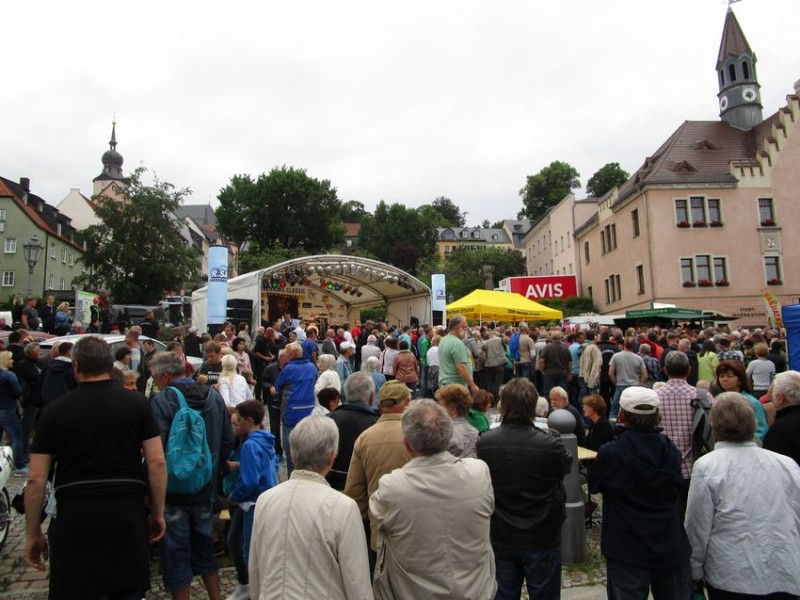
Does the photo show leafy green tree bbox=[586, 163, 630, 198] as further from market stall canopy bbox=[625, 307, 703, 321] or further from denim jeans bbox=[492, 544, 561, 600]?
denim jeans bbox=[492, 544, 561, 600]

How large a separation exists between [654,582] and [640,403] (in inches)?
38.8

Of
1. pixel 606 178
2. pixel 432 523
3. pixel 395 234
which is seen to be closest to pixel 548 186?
pixel 606 178

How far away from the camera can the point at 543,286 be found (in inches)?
1683

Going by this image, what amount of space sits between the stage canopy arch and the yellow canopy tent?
2.92m

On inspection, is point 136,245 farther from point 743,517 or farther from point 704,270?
point 743,517

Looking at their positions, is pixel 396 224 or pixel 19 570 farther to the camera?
pixel 396 224

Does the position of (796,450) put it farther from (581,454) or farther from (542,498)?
(581,454)

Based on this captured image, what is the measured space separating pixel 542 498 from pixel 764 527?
1118mm

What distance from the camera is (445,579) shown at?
2.72 m

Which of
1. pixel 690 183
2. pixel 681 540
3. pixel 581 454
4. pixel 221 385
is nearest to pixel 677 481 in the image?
pixel 681 540

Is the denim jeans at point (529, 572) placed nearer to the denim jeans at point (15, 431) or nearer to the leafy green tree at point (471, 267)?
the denim jeans at point (15, 431)

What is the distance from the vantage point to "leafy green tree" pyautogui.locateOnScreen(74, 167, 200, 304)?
122ft

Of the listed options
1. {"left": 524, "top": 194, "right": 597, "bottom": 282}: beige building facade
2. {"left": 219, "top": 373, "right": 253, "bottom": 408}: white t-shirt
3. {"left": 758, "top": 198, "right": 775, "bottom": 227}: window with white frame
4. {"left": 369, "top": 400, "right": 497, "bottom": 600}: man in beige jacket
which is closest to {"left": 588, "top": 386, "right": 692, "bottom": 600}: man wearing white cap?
{"left": 369, "top": 400, "right": 497, "bottom": 600}: man in beige jacket

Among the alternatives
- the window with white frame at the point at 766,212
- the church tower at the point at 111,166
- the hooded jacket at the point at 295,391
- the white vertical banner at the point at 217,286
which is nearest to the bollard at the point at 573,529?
the hooded jacket at the point at 295,391
